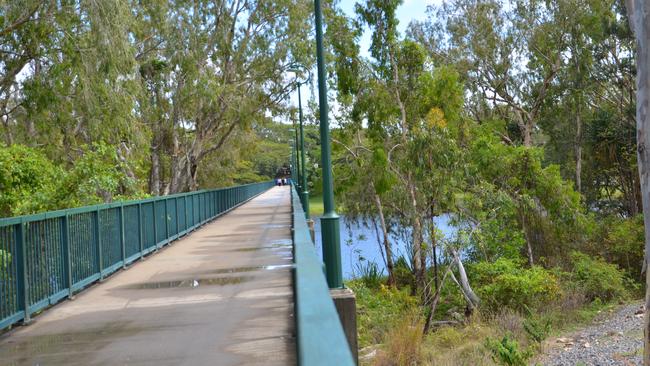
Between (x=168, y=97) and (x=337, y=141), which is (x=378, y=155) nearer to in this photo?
(x=337, y=141)

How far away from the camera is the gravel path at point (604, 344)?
1480cm

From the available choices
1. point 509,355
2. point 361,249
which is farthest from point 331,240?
point 361,249

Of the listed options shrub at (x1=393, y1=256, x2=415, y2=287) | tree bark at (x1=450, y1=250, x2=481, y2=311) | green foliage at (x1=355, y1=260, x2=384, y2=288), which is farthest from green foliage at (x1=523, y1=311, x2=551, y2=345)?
green foliage at (x1=355, y1=260, x2=384, y2=288)

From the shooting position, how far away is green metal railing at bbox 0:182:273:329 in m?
7.73

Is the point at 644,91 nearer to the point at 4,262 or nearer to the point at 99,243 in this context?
the point at 99,243

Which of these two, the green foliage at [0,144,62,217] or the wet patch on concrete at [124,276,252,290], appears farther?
the green foliage at [0,144,62,217]

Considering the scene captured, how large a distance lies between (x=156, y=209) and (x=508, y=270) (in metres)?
15.4

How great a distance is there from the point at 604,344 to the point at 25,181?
635 inches

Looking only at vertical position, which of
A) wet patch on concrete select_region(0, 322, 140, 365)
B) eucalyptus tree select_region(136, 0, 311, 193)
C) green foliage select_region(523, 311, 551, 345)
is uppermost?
eucalyptus tree select_region(136, 0, 311, 193)

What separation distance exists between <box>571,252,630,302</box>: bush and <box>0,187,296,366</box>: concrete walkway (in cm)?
1686

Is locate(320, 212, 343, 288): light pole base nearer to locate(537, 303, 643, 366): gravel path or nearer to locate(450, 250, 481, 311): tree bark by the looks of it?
locate(537, 303, 643, 366): gravel path

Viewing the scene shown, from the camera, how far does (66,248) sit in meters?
9.39

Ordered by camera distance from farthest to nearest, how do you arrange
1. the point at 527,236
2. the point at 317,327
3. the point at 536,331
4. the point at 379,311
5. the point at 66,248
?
1. the point at 527,236
2. the point at 379,311
3. the point at 536,331
4. the point at 66,248
5. the point at 317,327

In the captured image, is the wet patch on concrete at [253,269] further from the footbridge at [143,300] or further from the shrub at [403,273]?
the shrub at [403,273]
